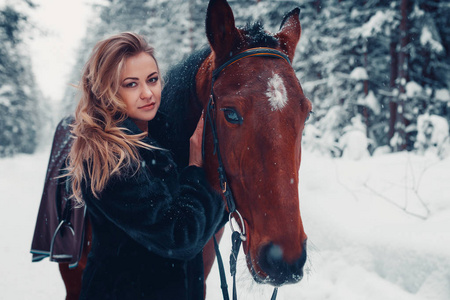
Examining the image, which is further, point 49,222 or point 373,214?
point 373,214

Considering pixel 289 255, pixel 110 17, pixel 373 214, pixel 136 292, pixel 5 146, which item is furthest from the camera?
pixel 5 146

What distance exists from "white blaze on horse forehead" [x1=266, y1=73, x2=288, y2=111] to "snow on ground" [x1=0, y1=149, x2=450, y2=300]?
870 mm

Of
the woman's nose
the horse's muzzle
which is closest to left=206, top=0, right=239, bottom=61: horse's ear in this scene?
the woman's nose

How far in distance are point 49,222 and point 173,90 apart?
68.9 inches

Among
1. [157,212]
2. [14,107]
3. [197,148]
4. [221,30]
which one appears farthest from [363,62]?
[14,107]

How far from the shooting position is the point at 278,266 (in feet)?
4.28

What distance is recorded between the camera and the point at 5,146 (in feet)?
89.9

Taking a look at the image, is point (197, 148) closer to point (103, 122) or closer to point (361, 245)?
point (103, 122)

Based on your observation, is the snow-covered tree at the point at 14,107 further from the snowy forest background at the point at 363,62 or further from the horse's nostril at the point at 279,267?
the horse's nostril at the point at 279,267

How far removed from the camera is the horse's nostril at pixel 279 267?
1.30 metres

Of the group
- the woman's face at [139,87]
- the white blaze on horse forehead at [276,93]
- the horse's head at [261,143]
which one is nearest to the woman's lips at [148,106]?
the woman's face at [139,87]

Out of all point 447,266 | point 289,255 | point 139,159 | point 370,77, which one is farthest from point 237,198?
point 370,77

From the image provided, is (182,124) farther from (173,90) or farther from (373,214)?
(373,214)

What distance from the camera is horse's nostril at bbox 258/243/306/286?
4.26 ft
